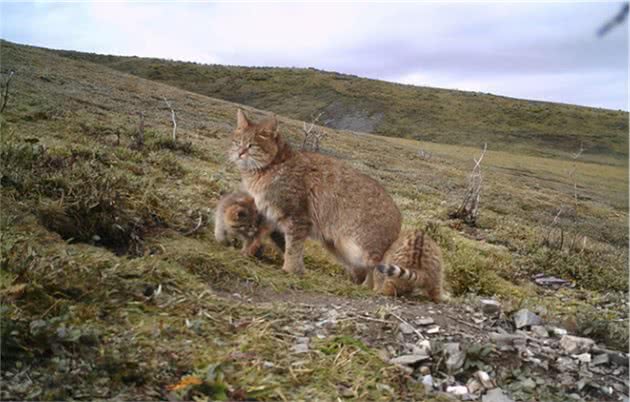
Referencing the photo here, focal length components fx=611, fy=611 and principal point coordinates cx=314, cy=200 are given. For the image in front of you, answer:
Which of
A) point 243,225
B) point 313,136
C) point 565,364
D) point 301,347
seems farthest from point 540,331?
point 313,136

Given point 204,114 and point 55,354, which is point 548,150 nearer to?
point 204,114

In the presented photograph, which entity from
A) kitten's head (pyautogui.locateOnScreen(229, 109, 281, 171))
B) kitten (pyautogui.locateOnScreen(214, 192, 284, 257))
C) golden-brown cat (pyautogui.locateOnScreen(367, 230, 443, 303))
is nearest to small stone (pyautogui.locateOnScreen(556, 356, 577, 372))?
golden-brown cat (pyautogui.locateOnScreen(367, 230, 443, 303))

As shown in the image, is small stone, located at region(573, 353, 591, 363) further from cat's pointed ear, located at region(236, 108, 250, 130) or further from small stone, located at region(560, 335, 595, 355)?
cat's pointed ear, located at region(236, 108, 250, 130)

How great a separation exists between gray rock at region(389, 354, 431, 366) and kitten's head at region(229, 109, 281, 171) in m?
3.85

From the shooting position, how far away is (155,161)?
12.2 meters

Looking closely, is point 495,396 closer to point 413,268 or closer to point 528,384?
point 528,384

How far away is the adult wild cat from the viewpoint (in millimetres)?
7574

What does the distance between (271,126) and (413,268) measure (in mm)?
2682

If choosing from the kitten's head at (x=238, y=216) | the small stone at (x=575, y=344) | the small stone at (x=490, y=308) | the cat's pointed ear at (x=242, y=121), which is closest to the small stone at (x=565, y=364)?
the small stone at (x=575, y=344)

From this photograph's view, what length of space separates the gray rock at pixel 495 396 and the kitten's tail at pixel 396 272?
1.95 meters

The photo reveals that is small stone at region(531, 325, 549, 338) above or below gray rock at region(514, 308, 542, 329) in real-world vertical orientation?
below

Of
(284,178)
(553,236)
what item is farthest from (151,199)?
(553,236)

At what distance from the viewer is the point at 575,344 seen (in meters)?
5.38

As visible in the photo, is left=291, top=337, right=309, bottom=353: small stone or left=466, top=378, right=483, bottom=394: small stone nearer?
left=466, top=378, right=483, bottom=394: small stone
